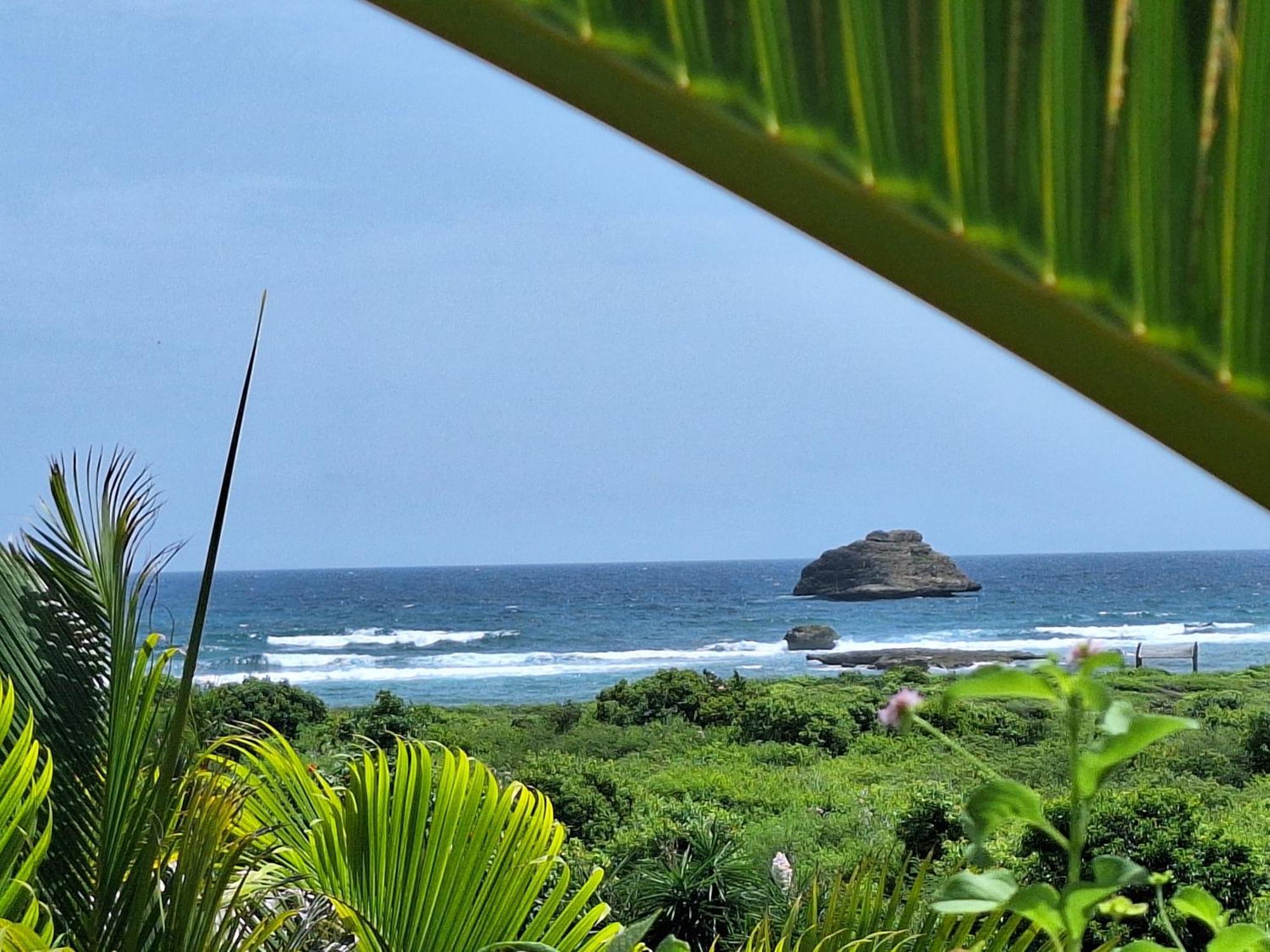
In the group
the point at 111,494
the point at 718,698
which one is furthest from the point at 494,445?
the point at 111,494

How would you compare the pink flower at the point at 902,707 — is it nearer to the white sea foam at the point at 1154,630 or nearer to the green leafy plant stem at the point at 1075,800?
the green leafy plant stem at the point at 1075,800

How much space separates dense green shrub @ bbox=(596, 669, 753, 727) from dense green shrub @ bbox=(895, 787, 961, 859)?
3.12m

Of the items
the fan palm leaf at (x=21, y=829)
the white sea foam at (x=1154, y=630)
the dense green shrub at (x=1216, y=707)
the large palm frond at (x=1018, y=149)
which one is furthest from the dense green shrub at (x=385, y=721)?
the white sea foam at (x=1154, y=630)

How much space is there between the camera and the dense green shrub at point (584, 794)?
5.68 metres

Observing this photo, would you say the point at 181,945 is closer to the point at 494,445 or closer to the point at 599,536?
the point at 494,445

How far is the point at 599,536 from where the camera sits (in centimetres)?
5475

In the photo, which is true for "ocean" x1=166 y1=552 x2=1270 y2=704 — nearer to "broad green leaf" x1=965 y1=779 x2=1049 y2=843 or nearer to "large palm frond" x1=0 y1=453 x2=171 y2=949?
"large palm frond" x1=0 y1=453 x2=171 y2=949

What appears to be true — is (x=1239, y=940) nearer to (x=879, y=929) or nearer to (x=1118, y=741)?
(x=1118, y=741)

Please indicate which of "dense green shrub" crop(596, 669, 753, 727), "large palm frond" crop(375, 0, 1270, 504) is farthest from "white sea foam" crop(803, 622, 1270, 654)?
"large palm frond" crop(375, 0, 1270, 504)

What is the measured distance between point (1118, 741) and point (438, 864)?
1165mm

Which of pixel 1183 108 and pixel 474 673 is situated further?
pixel 474 673

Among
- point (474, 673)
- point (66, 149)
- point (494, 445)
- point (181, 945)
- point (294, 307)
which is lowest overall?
point (474, 673)

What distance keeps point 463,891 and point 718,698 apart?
7784mm

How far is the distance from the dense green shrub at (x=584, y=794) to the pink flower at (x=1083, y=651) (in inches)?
200
